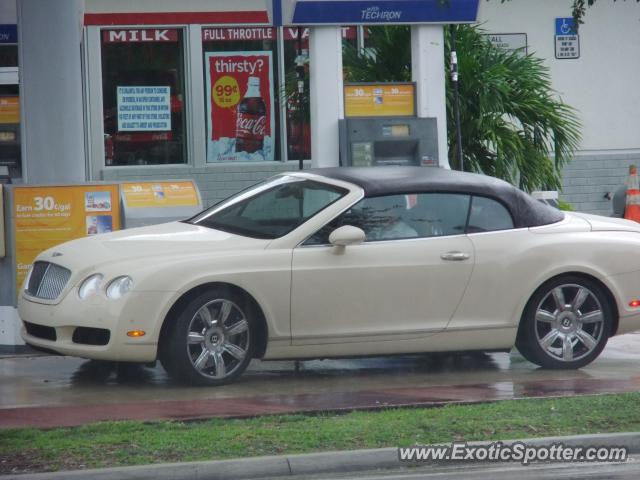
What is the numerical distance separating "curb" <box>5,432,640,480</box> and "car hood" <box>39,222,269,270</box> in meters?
2.69

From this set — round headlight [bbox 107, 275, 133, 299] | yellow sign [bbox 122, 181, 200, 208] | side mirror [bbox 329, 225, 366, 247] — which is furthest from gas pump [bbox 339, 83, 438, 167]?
round headlight [bbox 107, 275, 133, 299]

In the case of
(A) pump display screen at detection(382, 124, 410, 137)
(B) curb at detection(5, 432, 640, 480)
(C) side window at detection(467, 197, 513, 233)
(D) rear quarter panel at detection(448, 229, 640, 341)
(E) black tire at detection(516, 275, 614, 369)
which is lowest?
(B) curb at detection(5, 432, 640, 480)

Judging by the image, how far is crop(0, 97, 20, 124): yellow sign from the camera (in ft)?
61.5

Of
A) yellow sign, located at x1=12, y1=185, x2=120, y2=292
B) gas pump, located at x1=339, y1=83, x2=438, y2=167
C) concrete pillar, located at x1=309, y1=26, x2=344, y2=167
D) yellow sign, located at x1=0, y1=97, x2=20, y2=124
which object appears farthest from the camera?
yellow sign, located at x1=0, y1=97, x2=20, y2=124

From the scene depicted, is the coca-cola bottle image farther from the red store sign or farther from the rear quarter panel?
the rear quarter panel

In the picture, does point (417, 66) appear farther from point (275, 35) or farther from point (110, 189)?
point (275, 35)

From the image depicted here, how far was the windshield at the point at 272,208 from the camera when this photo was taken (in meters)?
9.25

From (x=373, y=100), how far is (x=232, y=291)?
4.82m

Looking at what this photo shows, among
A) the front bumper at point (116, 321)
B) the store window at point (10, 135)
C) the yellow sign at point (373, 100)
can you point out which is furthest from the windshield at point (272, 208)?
the store window at point (10, 135)

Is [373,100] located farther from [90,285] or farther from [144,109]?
[144,109]

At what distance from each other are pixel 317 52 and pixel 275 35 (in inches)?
252

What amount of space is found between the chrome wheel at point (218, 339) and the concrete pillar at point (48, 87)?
3518 millimetres

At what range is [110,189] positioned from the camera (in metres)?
10.8

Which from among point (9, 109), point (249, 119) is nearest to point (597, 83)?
point (249, 119)
